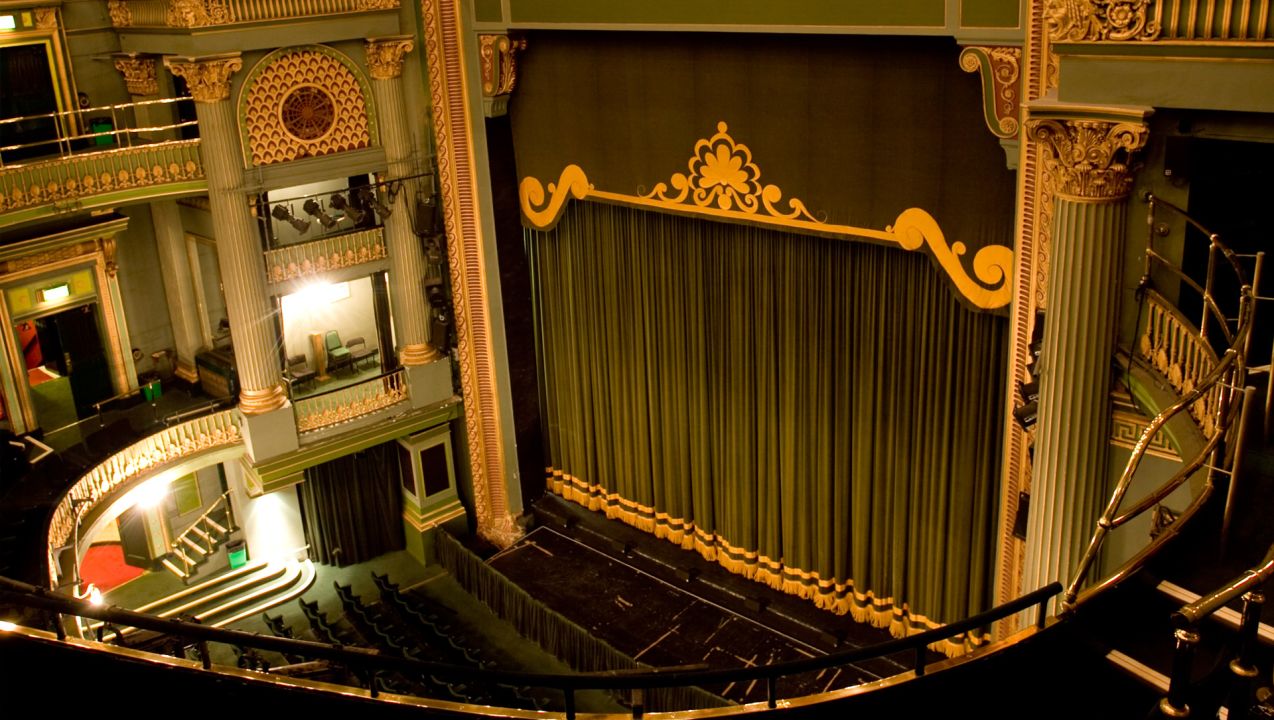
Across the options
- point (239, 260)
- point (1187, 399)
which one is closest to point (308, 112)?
point (239, 260)

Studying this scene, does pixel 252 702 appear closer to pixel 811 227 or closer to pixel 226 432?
pixel 811 227

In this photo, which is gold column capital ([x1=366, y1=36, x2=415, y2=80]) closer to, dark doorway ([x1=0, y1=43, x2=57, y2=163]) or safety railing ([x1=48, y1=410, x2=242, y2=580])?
dark doorway ([x1=0, y1=43, x2=57, y2=163])

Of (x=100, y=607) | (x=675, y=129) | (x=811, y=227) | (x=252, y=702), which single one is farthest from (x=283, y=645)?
(x=675, y=129)

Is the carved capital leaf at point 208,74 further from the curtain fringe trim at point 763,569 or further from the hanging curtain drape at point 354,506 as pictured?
the curtain fringe trim at point 763,569

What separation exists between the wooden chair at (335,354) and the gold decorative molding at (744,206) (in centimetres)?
328

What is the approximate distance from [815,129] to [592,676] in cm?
699

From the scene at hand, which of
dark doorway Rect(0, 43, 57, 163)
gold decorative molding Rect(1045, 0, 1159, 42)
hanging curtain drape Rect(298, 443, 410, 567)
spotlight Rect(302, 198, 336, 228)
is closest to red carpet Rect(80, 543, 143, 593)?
hanging curtain drape Rect(298, 443, 410, 567)

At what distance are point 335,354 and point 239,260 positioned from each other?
2392 millimetres

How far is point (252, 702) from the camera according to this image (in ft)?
16.4

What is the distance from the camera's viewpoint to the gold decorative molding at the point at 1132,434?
695 centimetres

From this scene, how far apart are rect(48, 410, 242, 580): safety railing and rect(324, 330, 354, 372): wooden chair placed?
6.19 ft

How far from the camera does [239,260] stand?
12875 mm

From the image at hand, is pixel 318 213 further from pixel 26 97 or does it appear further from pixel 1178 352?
pixel 1178 352

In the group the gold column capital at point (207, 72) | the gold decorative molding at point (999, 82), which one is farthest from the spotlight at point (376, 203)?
the gold decorative molding at point (999, 82)
